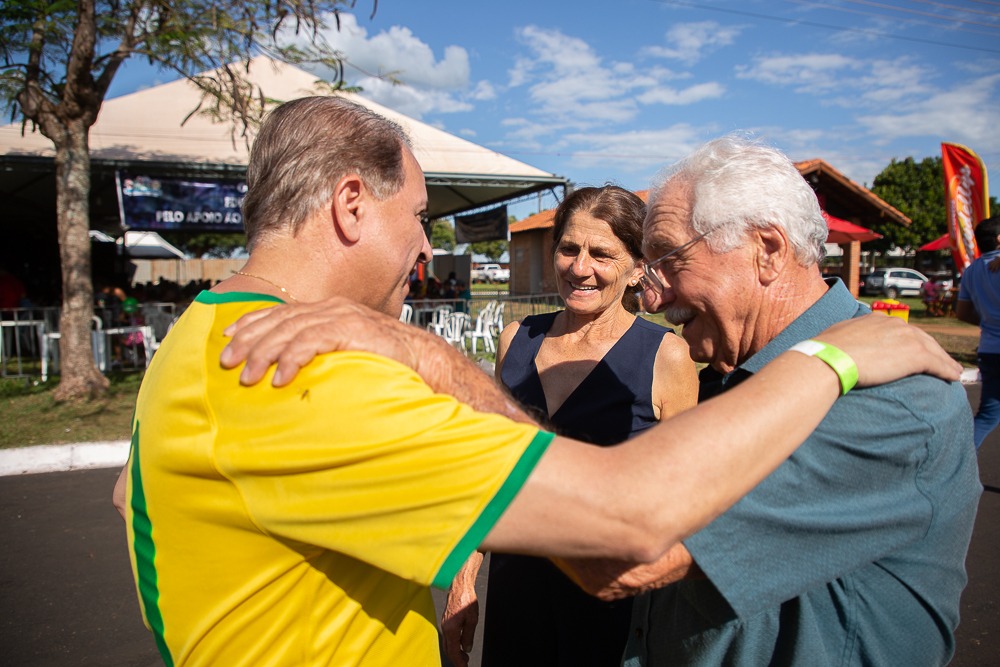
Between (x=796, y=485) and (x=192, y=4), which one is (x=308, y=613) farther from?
(x=192, y=4)

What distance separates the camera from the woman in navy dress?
226cm

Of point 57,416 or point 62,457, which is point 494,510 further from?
point 57,416

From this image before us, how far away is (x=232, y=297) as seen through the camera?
47.8 inches

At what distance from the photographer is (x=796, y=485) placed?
45.4 inches

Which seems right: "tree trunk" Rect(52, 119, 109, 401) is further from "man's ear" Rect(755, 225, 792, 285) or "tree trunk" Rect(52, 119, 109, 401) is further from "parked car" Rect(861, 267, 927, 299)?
"parked car" Rect(861, 267, 927, 299)

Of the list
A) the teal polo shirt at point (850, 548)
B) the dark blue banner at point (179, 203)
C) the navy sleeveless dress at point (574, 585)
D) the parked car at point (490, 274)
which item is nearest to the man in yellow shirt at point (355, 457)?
the teal polo shirt at point (850, 548)

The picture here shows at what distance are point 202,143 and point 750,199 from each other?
46.6 feet

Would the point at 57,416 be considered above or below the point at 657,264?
below

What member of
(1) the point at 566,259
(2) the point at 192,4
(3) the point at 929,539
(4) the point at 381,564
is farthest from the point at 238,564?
(2) the point at 192,4

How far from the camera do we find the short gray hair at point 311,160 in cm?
135

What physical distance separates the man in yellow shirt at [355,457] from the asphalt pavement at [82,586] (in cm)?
259

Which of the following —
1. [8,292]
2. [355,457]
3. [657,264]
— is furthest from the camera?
[8,292]

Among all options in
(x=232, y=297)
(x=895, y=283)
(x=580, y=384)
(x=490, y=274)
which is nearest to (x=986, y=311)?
(x=580, y=384)

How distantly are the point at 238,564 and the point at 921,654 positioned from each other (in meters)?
1.35
